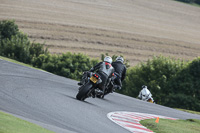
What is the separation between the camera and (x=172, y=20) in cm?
7475

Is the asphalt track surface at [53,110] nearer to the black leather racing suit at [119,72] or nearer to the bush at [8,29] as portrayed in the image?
the black leather racing suit at [119,72]

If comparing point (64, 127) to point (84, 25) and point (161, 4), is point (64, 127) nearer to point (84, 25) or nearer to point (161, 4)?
point (84, 25)

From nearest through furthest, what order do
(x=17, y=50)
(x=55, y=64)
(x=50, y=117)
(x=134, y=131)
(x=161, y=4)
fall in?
(x=50, y=117)
(x=134, y=131)
(x=55, y=64)
(x=17, y=50)
(x=161, y=4)

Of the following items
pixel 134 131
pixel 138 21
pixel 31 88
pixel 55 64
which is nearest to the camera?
pixel 134 131

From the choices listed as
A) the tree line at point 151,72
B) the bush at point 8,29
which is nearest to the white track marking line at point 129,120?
the tree line at point 151,72

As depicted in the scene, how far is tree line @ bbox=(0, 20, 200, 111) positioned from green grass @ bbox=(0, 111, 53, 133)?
22332 millimetres

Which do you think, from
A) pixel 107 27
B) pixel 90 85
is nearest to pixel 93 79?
pixel 90 85

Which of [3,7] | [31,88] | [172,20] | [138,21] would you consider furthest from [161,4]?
[31,88]

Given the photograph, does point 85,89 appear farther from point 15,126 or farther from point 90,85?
point 15,126

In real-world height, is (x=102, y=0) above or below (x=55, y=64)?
above

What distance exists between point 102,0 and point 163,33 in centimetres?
A: 2121

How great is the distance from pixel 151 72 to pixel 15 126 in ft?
89.8

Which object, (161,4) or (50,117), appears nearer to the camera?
(50,117)

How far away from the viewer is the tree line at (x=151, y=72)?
2942 centimetres
